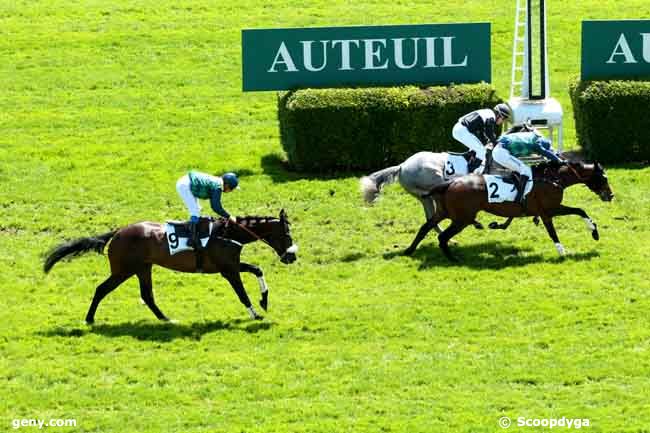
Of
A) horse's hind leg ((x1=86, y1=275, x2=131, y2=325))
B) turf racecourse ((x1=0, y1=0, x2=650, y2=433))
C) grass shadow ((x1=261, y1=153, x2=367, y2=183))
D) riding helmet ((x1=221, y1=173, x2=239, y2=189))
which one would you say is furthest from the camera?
grass shadow ((x1=261, y1=153, x2=367, y2=183))

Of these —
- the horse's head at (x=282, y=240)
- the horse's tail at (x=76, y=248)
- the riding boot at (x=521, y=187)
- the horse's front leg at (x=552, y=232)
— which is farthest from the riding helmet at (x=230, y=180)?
Answer: the horse's front leg at (x=552, y=232)

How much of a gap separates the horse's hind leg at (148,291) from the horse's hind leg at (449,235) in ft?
13.5

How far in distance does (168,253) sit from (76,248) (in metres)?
1.10

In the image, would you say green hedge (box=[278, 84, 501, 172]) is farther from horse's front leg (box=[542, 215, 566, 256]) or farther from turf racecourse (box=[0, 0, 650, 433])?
horse's front leg (box=[542, 215, 566, 256])

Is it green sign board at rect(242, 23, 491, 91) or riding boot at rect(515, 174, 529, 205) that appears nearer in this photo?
riding boot at rect(515, 174, 529, 205)

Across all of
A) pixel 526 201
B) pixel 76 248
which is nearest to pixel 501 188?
pixel 526 201

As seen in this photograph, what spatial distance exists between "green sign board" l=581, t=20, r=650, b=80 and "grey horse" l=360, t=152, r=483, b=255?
5277 mm

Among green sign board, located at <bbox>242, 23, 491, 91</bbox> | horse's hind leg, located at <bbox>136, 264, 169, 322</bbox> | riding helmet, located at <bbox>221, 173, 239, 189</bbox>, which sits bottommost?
horse's hind leg, located at <bbox>136, 264, 169, 322</bbox>

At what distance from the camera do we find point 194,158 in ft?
80.3

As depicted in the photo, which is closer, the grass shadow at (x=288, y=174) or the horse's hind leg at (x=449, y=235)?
the horse's hind leg at (x=449, y=235)

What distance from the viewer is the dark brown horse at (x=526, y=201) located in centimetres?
1919

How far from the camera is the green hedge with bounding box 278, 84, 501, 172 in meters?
23.5

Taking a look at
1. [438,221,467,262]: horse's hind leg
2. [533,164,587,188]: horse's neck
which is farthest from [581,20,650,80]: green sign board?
[438,221,467,262]: horse's hind leg

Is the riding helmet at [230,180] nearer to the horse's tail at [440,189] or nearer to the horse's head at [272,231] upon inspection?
the horse's head at [272,231]
